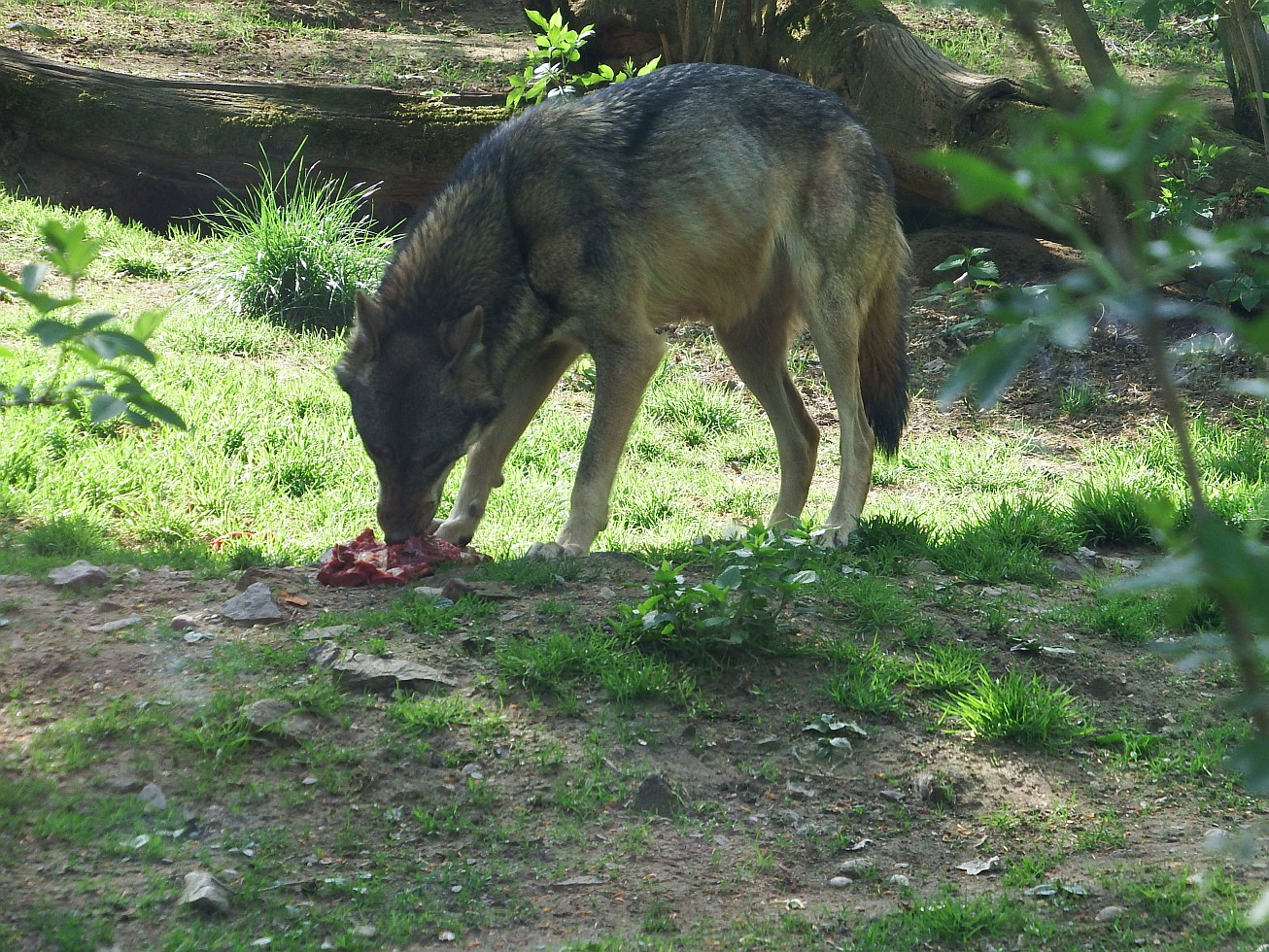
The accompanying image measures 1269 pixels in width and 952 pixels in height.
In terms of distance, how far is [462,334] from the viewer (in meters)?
5.05

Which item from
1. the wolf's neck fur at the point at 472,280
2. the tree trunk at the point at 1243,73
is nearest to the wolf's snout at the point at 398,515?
the wolf's neck fur at the point at 472,280

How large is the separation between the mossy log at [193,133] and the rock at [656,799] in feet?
25.7

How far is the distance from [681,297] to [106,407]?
3.98 meters

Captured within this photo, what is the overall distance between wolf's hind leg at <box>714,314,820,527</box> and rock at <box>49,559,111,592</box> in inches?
127

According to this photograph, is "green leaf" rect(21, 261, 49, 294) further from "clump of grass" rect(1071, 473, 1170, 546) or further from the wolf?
"clump of grass" rect(1071, 473, 1170, 546)

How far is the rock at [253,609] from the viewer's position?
4.16 m

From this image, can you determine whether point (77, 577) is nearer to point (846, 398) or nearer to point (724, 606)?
point (724, 606)

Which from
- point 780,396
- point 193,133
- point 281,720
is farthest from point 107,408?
point 193,133

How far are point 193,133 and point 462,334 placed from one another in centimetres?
639

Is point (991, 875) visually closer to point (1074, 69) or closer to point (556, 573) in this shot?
point (556, 573)

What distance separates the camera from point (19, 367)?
659cm

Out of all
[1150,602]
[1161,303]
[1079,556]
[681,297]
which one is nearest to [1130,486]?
[1079,556]

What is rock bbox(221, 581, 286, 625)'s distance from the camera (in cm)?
416

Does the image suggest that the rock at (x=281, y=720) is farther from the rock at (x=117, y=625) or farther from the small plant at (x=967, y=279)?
the small plant at (x=967, y=279)
